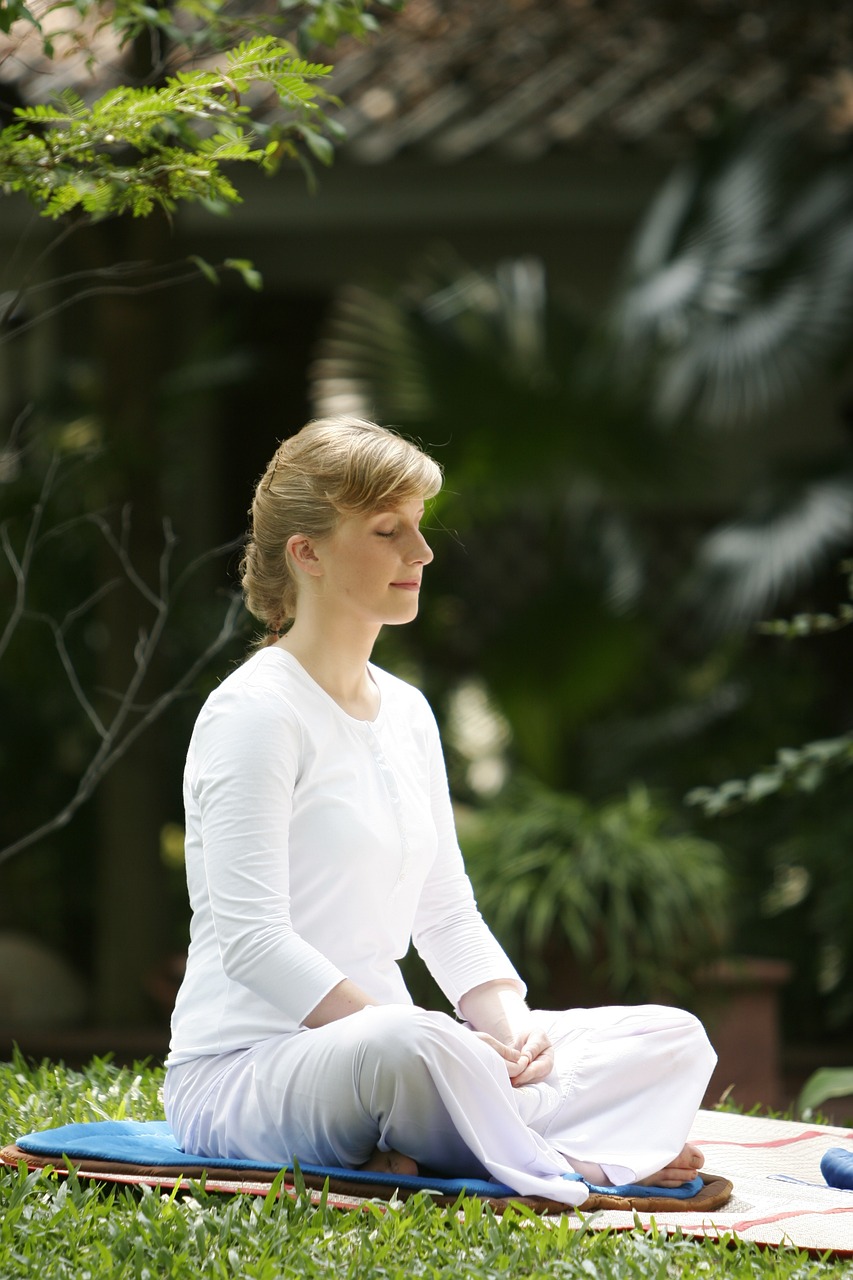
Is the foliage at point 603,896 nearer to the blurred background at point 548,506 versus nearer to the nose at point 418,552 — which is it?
the blurred background at point 548,506

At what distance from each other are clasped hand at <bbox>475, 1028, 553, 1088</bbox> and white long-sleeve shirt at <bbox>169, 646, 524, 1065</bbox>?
7.8 inches

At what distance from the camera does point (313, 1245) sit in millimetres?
2348

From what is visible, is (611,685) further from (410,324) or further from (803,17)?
(803,17)

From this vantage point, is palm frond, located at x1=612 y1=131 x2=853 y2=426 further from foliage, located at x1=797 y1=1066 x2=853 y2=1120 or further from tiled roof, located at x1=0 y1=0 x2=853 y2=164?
foliage, located at x1=797 y1=1066 x2=853 y2=1120

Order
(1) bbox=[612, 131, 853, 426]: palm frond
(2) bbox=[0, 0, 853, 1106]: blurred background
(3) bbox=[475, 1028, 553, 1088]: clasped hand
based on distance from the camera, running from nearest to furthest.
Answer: (3) bbox=[475, 1028, 553, 1088]: clasped hand → (2) bbox=[0, 0, 853, 1106]: blurred background → (1) bbox=[612, 131, 853, 426]: palm frond

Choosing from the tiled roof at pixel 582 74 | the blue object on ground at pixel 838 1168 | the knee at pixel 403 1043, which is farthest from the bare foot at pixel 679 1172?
the tiled roof at pixel 582 74

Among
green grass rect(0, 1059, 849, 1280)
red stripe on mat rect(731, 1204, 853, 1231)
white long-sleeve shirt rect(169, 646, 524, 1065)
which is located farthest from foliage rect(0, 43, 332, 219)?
red stripe on mat rect(731, 1204, 853, 1231)

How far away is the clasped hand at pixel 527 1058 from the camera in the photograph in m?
2.73

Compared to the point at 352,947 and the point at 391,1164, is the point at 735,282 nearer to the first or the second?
the point at 352,947

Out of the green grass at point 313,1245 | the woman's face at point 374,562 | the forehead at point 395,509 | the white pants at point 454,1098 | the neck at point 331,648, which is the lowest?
the green grass at point 313,1245

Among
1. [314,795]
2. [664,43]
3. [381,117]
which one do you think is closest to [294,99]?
[314,795]

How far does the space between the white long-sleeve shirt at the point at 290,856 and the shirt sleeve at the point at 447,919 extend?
0.02m

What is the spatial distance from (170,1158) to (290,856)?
53 cm

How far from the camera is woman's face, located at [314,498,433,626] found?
2.84m
